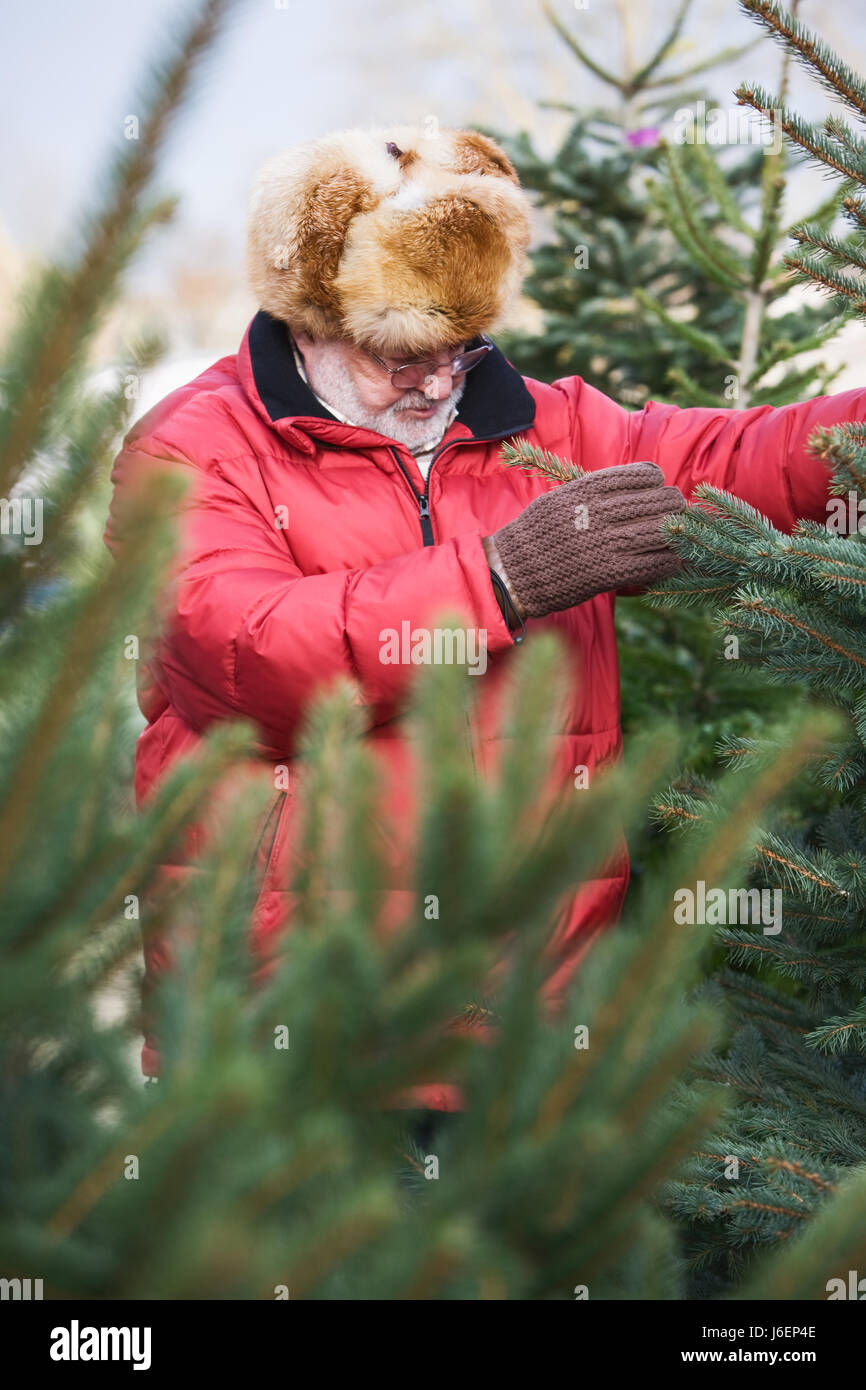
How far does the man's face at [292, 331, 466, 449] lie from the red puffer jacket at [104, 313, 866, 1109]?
6 centimetres

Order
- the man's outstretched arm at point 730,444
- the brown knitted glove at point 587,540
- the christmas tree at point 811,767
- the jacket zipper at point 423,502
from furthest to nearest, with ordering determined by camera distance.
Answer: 1. the jacket zipper at point 423,502
2. the man's outstretched arm at point 730,444
3. the brown knitted glove at point 587,540
4. the christmas tree at point 811,767

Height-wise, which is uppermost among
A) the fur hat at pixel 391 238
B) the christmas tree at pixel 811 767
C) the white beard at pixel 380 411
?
the fur hat at pixel 391 238

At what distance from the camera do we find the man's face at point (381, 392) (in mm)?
2266

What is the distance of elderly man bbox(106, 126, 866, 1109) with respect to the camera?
192cm

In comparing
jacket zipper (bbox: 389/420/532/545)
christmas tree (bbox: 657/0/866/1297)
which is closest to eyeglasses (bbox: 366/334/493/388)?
jacket zipper (bbox: 389/420/532/545)

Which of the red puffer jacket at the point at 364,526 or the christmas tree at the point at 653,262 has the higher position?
the christmas tree at the point at 653,262

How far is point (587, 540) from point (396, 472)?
530 millimetres

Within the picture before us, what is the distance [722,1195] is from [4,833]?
1271mm

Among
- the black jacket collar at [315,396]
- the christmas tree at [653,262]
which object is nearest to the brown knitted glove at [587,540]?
the black jacket collar at [315,396]

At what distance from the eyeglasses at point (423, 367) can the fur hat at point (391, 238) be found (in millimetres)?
53

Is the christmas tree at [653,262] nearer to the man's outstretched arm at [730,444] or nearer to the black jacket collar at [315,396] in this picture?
the man's outstretched arm at [730,444]

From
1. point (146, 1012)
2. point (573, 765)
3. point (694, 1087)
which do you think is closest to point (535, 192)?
point (573, 765)

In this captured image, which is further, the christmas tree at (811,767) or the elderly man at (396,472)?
the elderly man at (396,472)

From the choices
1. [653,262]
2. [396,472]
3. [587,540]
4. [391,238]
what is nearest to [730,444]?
[587,540]
